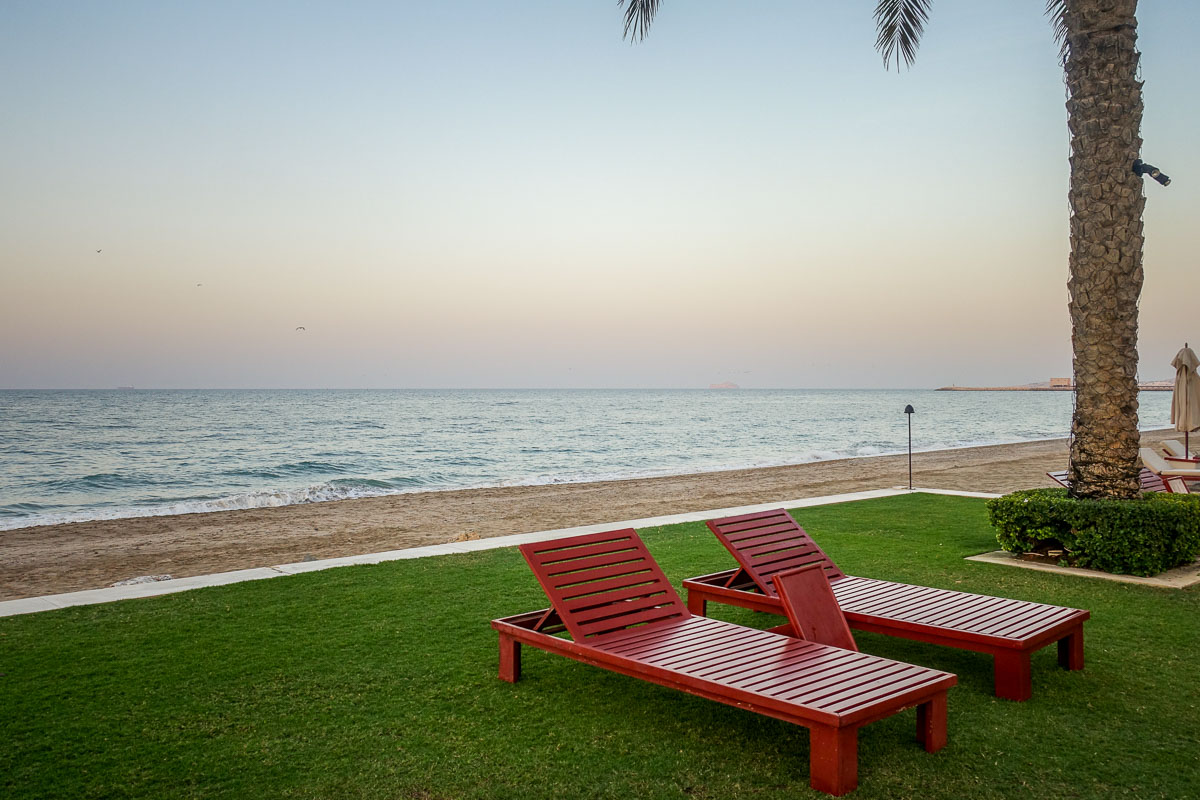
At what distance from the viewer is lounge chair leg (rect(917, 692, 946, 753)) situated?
144 inches

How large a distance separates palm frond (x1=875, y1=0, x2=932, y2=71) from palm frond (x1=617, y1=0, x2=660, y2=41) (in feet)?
10.3

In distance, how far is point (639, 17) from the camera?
10.6 meters

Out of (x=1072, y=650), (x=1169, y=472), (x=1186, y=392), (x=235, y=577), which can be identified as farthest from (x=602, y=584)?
(x=1186, y=392)

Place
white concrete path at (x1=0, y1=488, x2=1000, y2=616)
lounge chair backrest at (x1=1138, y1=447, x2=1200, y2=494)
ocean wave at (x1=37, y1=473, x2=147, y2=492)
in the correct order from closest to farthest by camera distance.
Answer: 1. white concrete path at (x1=0, y1=488, x2=1000, y2=616)
2. lounge chair backrest at (x1=1138, y1=447, x2=1200, y2=494)
3. ocean wave at (x1=37, y1=473, x2=147, y2=492)

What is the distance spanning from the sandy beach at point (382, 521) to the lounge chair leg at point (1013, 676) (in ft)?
28.3

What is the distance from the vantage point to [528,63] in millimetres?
19062

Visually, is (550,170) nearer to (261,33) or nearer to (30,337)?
(261,33)

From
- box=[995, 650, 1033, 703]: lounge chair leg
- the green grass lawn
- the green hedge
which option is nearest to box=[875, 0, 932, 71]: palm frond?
the green hedge

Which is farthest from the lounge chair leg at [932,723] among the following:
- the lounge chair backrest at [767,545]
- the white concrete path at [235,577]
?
the white concrete path at [235,577]

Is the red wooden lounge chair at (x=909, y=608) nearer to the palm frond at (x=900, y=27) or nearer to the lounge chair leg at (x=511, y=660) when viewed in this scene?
the lounge chair leg at (x=511, y=660)

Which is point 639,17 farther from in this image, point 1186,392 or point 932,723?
point 1186,392

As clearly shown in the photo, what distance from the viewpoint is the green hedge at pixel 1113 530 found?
7.22 m

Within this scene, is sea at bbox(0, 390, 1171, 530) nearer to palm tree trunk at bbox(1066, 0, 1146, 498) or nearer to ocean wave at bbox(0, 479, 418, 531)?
ocean wave at bbox(0, 479, 418, 531)

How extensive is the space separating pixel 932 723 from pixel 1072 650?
1.81 meters
